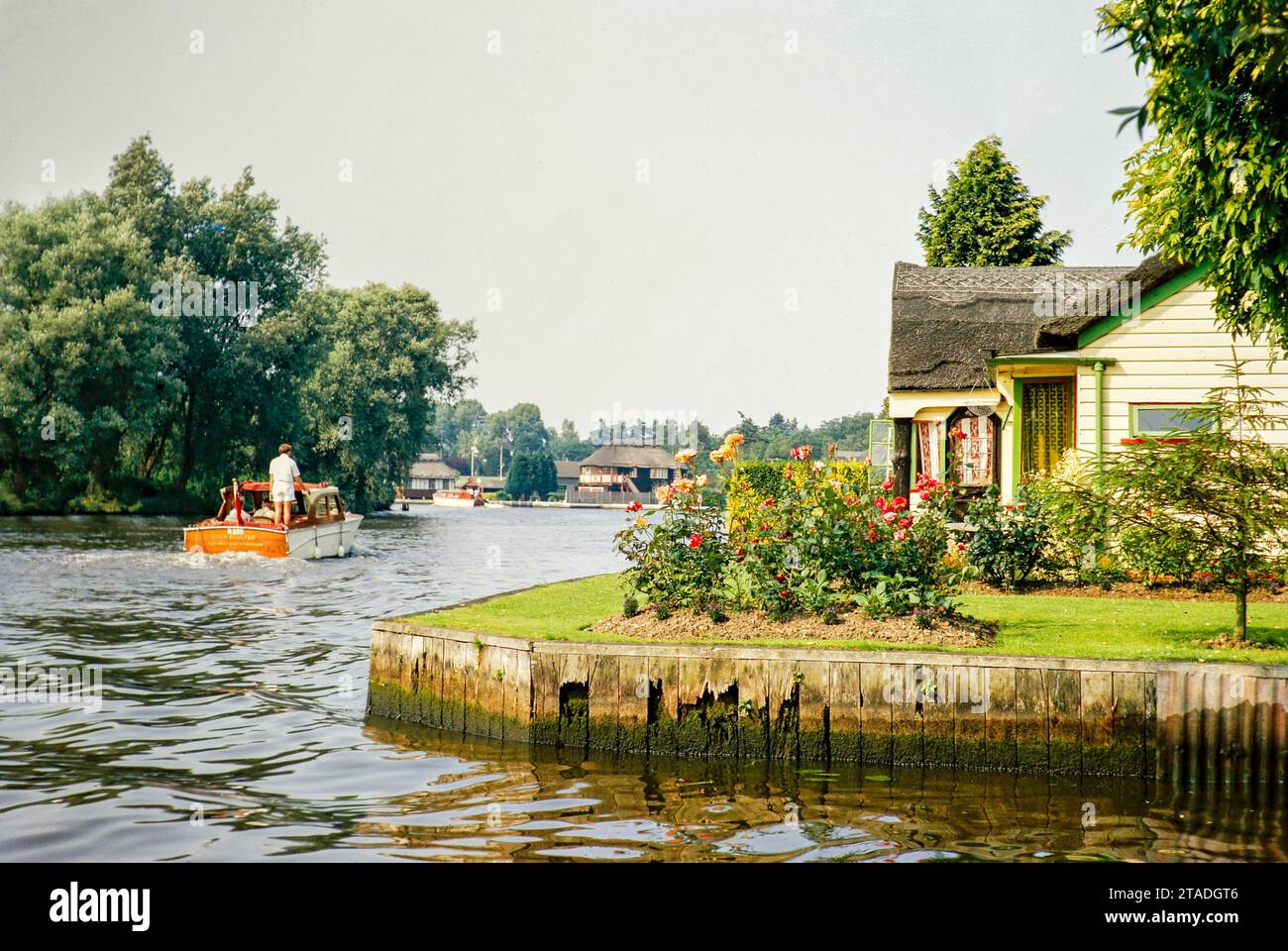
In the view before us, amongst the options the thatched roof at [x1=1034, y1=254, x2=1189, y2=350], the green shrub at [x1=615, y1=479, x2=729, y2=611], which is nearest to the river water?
Result: the green shrub at [x1=615, y1=479, x2=729, y2=611]

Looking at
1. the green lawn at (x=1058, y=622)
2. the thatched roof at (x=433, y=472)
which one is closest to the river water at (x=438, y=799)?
the green lawn at (x=1058, y=622)

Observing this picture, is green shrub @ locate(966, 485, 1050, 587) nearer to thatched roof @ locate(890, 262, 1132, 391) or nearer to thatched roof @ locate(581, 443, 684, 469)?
thatched roof @ locate(890, 262, 1132, 391)

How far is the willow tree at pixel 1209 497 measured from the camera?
10.1 m

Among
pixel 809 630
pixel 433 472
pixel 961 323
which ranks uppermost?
pixel 961 323

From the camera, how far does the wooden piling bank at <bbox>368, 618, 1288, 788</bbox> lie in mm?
8742

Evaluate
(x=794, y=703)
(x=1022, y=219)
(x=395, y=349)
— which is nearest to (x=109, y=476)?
(x=395, y=349)

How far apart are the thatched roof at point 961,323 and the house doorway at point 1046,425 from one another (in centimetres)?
449

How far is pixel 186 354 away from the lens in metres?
59.8

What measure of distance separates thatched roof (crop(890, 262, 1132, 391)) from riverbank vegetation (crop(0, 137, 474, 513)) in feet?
125

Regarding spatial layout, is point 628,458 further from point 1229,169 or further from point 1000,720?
point 1000,720

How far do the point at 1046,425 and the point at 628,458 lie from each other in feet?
542

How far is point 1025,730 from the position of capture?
905cm

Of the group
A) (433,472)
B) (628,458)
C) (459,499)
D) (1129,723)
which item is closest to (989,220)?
(1129,723)
